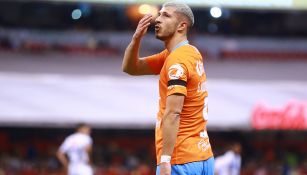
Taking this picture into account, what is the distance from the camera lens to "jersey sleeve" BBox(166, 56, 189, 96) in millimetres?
5547

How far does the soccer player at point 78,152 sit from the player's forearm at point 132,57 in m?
8.80

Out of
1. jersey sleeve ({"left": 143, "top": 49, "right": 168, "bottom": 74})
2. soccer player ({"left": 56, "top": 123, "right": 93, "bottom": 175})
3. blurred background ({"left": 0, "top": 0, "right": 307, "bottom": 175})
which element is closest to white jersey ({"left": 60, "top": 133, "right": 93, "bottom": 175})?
soccer player ({"left": 56, "top": 123, "right": 93, "bottom": 175})

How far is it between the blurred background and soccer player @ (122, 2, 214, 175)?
46.1ft

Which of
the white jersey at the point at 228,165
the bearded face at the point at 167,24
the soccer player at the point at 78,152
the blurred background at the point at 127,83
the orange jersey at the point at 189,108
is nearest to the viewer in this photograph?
the orange jersey at the point at 189,108

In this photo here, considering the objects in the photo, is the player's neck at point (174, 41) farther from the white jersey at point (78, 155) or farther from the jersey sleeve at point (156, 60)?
the white jersey at point (78, 155)

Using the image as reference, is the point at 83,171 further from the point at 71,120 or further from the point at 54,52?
the point at 54,52

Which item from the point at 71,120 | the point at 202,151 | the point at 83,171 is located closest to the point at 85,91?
the point at 71,120

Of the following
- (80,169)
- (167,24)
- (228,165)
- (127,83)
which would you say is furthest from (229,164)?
(167,24)

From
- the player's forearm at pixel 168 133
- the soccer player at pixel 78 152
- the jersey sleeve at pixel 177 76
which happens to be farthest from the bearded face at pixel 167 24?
the soccer player at pixel 78 152

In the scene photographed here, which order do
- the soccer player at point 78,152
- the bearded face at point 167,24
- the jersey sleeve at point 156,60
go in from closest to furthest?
the bearded face at point 167,24 → the jersey sleeve at point 156,60 → the soccer player at point 78,152

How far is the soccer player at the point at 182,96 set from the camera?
557cm

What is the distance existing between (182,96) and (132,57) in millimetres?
733

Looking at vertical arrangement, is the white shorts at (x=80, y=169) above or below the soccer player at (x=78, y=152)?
below

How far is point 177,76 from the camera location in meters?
5.55
